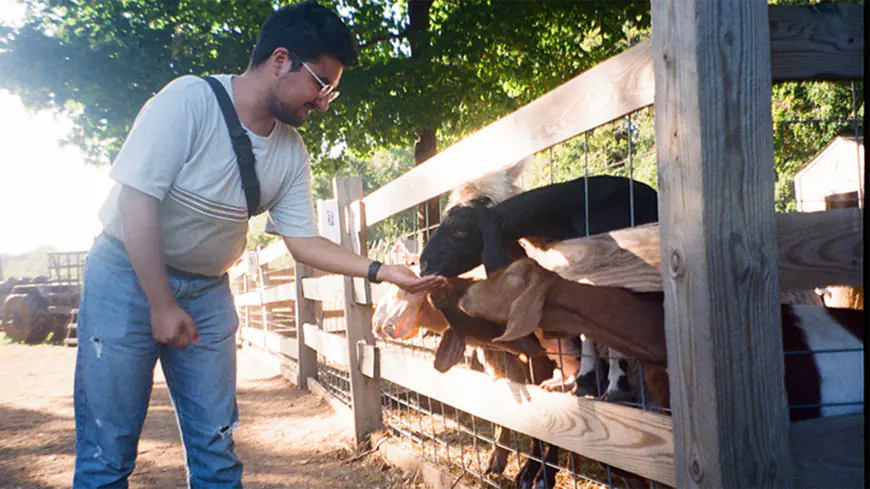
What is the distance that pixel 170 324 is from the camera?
227 centimetres

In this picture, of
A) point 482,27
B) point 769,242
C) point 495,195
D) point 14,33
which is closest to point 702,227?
point 769,242

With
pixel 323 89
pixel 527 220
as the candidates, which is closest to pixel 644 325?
pixel 527 220

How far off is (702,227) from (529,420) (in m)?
1.45

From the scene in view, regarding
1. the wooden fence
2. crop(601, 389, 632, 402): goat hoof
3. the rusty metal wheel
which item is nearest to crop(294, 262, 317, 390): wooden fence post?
crop(601, 389, 632, 402): goat hoof

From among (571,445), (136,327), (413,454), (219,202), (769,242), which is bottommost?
(413,454)

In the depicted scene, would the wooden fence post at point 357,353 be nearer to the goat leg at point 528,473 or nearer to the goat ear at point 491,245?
the goat leg at point 528,473

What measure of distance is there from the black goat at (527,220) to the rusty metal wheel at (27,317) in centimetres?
1728

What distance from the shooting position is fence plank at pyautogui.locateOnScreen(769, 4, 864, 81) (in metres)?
1.88

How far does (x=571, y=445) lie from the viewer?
263cm

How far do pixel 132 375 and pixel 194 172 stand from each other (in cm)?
73

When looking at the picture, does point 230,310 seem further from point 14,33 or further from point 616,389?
point 14,33

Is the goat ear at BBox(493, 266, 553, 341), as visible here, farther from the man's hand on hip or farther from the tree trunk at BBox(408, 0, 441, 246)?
the tree trunk at BBox(408, 0, 441, 246)

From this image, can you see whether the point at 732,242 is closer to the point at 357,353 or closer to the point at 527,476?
the point at 527,476

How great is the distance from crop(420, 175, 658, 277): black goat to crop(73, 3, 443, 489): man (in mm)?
993
